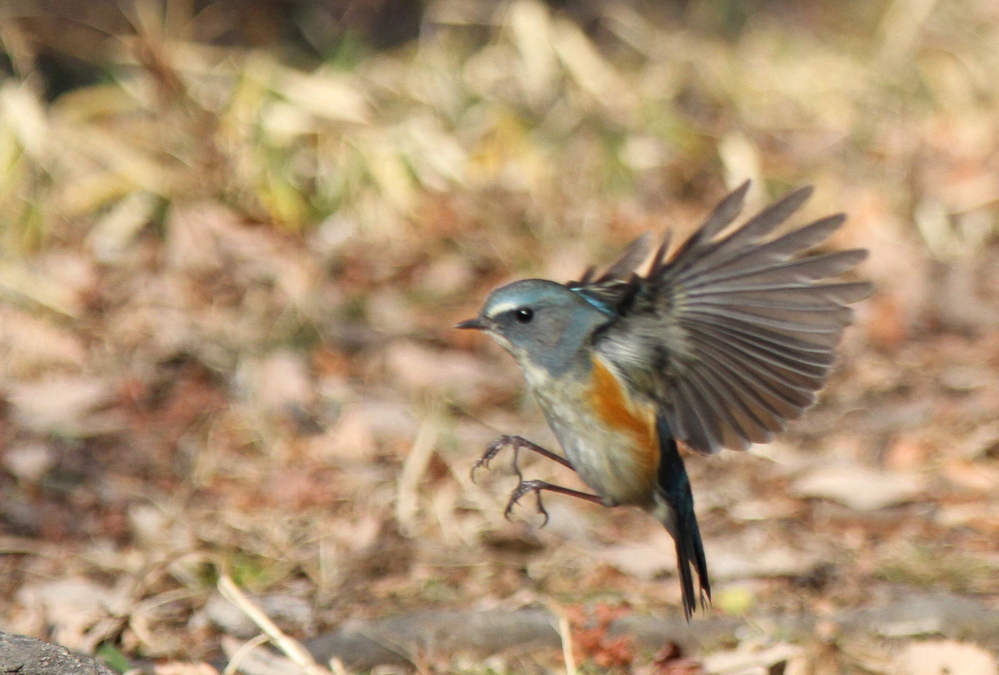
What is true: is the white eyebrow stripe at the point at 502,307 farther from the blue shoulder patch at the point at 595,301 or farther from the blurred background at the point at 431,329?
the blurred background at the point at 431,329

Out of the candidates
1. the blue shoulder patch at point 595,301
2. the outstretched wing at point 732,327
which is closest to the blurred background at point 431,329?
Answer: the outstretched wing at point 732,327

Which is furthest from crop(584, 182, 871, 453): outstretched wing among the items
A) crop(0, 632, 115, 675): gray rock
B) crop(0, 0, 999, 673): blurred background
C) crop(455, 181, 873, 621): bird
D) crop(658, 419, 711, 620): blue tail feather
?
crop(0, 632, 115, 675): gray rock

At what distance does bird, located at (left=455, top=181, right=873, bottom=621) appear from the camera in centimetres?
265

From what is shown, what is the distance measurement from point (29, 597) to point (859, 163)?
5.04 m

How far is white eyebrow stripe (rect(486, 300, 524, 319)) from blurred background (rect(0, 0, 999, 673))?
30.8 inches

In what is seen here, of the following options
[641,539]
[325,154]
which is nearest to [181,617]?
[641,539]

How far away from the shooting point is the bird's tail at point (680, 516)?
293 cm

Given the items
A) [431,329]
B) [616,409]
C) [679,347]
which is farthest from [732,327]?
[431,329]

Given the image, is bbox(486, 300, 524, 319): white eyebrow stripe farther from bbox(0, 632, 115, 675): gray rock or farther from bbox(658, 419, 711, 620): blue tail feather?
bbox(0, 632, 115, 675): gray rock

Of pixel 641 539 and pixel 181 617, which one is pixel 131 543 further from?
pixel 641 539

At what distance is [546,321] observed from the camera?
277cm

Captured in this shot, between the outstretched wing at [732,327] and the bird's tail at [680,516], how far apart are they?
6.4 inches

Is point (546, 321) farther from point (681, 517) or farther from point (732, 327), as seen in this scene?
point (681, 517)

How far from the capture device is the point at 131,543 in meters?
3.91
